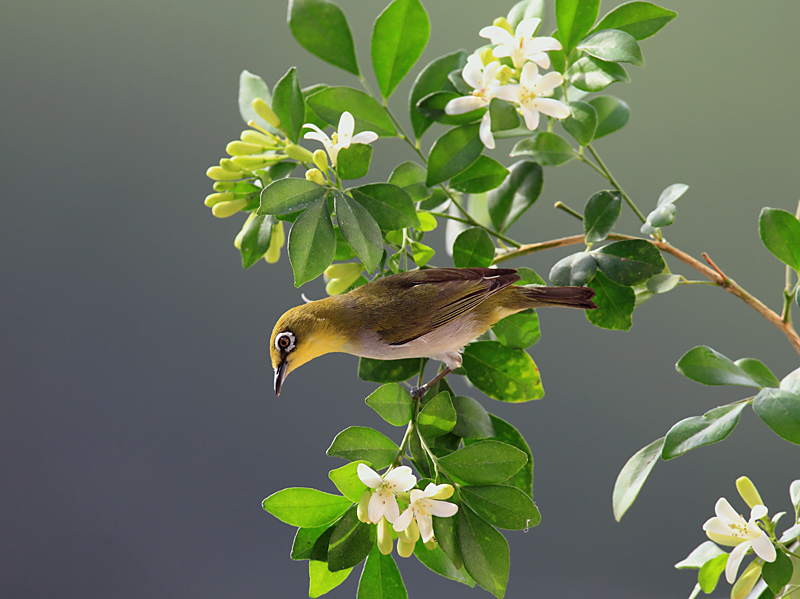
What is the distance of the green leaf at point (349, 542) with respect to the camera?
577 mm

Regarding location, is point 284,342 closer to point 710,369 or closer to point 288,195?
point 288,195

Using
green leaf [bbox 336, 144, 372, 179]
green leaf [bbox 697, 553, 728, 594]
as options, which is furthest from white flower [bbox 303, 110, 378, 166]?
green leaf [bbox 697, 553, 728, 594]

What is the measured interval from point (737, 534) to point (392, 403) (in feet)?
1.12

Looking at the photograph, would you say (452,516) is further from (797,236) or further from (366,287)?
(797,236)

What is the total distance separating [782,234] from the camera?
0.69 m

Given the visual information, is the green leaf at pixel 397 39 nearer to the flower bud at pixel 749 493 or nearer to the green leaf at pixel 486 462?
the green leaf at pixel 486 462

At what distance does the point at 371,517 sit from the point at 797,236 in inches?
20.6

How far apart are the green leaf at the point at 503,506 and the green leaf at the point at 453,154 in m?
0.31

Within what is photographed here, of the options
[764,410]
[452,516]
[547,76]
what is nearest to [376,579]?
[452,516]

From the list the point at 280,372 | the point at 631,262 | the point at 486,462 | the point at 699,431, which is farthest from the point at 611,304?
the point at 280,372

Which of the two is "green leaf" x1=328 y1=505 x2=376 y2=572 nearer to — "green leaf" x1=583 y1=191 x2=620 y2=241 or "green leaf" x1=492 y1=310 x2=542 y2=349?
"green leaf" x1=492 y1=310 x2=542 y2=349

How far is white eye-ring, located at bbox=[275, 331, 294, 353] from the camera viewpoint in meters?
0.67

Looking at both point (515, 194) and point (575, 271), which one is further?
point (515, 194)

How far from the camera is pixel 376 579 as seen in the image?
61 cm
